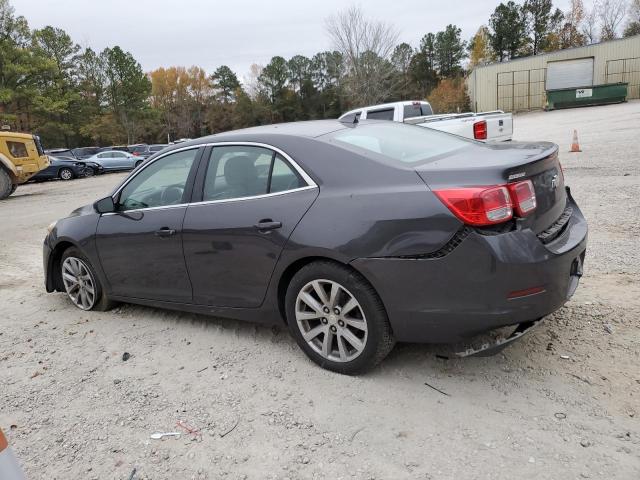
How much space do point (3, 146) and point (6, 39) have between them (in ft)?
111

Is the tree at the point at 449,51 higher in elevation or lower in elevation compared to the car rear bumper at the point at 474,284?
higher

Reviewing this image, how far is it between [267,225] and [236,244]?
0.31 meters

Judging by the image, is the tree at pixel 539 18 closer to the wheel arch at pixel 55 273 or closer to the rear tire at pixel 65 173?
the rear tire at pixel 65 173

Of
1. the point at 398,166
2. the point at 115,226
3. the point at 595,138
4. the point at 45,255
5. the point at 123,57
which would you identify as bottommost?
the point at 595,138

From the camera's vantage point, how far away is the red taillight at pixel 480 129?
10.6m

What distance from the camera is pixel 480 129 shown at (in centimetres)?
→ 1068

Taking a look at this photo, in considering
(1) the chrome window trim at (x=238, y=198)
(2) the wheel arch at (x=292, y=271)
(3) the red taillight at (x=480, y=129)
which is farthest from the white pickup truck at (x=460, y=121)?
(2) the wheel arch at (x=292, y=271)

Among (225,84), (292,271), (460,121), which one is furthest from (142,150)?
(225,84)

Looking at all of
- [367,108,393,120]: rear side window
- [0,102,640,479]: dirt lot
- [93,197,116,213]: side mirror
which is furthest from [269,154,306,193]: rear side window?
[367,108,393,120]: rear side window

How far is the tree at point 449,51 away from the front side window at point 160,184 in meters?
93.2

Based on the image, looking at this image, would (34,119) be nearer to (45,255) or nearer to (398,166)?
(45,255)

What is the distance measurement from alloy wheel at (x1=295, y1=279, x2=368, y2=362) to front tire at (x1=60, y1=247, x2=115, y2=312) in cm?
233

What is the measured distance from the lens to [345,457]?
2566 millimetres

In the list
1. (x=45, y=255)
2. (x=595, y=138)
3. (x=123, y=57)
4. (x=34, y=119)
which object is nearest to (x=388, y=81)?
(x=123, y=57)
